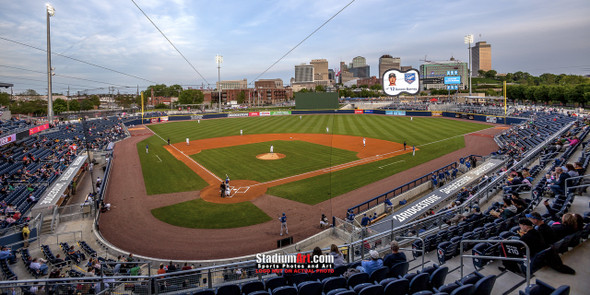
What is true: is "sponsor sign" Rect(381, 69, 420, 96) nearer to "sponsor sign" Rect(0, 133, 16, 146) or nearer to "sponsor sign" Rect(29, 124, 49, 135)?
"sponsor sign" Rect(29, 124, 49, 135)

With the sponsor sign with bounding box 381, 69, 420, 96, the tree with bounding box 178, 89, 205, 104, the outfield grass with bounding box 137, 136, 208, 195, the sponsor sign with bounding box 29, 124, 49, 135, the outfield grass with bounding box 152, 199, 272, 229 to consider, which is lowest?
the outfield grass with bounding box 152, 199, 272, 229

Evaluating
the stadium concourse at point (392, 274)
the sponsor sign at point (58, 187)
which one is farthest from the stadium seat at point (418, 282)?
the sponsor sign at point (58, 187)

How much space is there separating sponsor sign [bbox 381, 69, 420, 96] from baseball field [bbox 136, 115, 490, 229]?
630 centimetres

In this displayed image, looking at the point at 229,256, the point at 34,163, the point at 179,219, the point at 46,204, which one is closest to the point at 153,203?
the point at 179,219

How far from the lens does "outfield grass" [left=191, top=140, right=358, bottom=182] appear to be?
87.3 feet

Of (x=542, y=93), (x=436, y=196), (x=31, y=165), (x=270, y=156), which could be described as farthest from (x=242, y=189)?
(x=542, y=93)

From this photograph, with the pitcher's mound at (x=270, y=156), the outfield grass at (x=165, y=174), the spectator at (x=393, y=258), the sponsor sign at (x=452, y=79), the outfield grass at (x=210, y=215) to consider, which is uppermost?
the sponsor sign at (x=452, y=79)

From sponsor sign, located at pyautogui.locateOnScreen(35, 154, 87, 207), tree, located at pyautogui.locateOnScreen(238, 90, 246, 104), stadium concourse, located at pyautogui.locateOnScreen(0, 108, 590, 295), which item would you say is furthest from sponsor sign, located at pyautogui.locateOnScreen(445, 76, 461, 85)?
tree, located at pyautogui.locateOnScreen(238, 90, 246, 104)

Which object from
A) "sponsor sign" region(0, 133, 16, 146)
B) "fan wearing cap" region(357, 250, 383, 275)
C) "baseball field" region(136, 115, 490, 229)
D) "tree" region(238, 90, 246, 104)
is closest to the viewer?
"fan wearing cap" region(357, 250, 383, 275)

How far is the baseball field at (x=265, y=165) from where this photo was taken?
1920 centimetres

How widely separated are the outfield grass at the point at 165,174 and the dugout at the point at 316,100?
54.1 metres

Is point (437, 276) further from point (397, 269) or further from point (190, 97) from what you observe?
point (190, 97)

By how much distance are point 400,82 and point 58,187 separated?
45176 mm

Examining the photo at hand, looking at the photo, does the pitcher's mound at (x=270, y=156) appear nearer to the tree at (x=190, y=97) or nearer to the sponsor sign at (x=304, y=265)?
the sponsor sign at (x=304, y=265)
